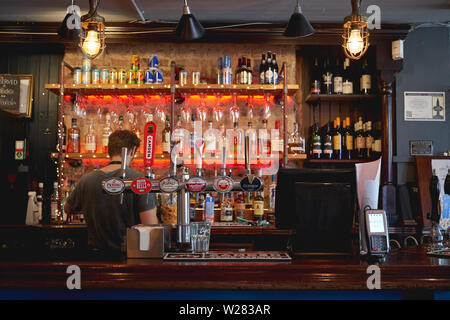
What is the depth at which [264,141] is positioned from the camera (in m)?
4.02

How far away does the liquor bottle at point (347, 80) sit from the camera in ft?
13.1

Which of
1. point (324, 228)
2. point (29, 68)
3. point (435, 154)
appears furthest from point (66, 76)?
point (435, 154)

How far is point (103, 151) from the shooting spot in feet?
13.0

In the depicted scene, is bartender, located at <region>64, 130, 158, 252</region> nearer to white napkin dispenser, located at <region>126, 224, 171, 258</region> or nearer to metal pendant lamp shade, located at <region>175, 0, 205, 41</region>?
white napkin dispenser, located at <region>126, 224, 171, 258</region>

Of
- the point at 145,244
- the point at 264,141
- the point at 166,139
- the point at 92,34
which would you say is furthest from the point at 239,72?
the point at 145,244

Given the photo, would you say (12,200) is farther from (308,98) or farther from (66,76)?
(308,98)

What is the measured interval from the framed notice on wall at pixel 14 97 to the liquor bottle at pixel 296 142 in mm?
2551

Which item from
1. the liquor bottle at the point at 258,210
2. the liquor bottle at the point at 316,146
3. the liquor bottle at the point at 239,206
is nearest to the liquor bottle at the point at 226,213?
the liquor bottle at the point at 239,206

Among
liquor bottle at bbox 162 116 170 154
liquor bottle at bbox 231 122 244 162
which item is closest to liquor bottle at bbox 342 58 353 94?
liquor bottle at bbox 231 122 244 162

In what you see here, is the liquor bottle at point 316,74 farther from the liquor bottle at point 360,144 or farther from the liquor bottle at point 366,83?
the liquor bottle at point 360,144

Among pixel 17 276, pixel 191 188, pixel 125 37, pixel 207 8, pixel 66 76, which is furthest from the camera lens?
pixel 66 76

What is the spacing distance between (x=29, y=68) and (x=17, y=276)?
10.6 ft

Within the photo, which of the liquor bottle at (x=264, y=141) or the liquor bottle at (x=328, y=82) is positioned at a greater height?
the liquor bottle at (x=328, y=82)

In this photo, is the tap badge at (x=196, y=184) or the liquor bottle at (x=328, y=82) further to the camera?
the liquor bottle at (x=328, y=82)
